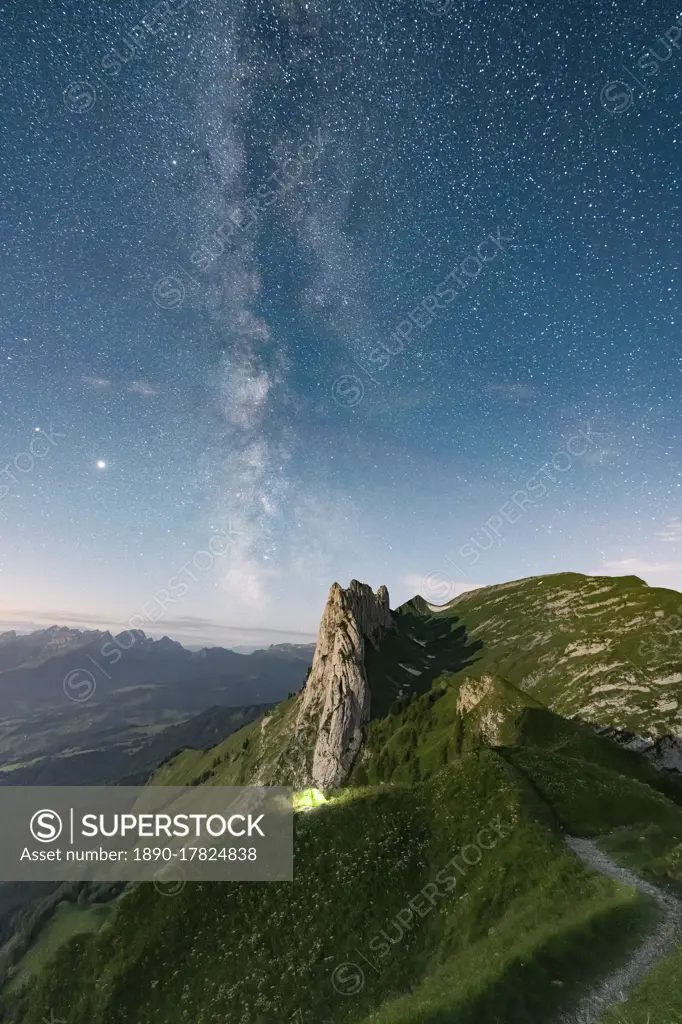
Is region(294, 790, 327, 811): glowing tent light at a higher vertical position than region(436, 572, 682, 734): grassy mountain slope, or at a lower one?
lower

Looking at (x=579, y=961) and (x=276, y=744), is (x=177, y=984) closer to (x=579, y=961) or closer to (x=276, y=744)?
(x=579, y=961)

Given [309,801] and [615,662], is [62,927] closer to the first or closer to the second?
[309,801]

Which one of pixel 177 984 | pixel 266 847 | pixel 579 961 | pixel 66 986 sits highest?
pixel 579 961

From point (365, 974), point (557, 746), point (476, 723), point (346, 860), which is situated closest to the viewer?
point (365, 974)

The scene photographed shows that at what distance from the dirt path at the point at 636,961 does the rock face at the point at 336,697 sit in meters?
133

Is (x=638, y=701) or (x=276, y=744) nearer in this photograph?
(x=638, y=701)

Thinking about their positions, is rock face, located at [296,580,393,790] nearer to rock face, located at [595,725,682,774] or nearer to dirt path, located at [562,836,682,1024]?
rock face, located at [595,725,682,774]

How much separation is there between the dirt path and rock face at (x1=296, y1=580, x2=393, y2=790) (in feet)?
437

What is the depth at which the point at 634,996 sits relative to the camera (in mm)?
22812

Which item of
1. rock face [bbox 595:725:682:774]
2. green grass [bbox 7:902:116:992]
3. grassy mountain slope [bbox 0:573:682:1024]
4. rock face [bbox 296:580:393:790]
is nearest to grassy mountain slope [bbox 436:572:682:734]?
rock face [bbox 595:725:682:774]

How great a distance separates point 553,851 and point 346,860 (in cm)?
2051

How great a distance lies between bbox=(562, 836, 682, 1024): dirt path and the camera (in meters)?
23.0

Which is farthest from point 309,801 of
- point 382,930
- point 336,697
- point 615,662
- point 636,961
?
point 615,662

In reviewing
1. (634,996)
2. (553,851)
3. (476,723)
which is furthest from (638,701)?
(634,996)
